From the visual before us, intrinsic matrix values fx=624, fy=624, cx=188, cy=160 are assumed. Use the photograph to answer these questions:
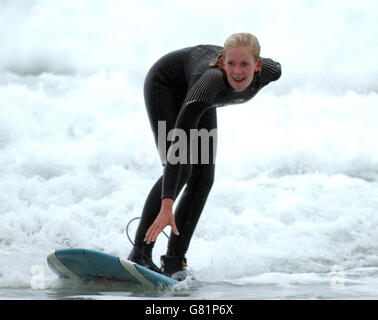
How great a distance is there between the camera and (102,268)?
283 cm

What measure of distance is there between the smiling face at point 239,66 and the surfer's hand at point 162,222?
0.62 metres

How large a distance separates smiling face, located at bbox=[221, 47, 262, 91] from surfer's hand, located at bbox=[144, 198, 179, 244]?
0.62 meters

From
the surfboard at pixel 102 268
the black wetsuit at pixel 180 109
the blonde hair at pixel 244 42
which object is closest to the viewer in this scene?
the blonde hair at pixel 244 42

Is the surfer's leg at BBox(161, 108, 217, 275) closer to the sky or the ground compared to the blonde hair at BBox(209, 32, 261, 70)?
closer to the ground

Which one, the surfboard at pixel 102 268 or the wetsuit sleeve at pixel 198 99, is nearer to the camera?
the wetsuit sleeve at pixel 198 99

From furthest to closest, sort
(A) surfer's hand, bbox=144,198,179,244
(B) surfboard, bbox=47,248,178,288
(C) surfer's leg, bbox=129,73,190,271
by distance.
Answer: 1. (C) surfer's leg, bbox=129,73,190,271
2. (B) surfboard, bbox=47,248,178,288
3. (A) surfer's hand, bbox=144,198,179,244

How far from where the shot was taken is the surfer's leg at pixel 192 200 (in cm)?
307

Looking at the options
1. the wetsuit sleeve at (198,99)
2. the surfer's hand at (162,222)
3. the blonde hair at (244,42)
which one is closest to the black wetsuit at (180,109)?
the wetsuit sleeve at (198,99)

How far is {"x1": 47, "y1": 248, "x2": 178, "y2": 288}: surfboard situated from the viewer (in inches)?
109

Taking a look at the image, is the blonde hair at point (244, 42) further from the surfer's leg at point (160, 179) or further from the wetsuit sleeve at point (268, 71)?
the surfer's leg at point (160, 179)

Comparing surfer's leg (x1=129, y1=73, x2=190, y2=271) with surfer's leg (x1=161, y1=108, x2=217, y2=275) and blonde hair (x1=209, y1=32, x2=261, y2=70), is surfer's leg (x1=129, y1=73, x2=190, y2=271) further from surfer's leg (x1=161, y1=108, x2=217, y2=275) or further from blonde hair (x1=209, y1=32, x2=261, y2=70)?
blonde hair (x1=209, y1=32, x2=261, y2=70)

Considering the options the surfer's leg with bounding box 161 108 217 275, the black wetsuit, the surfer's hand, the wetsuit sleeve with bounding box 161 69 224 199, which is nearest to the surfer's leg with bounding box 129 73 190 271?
the black wetsuit
